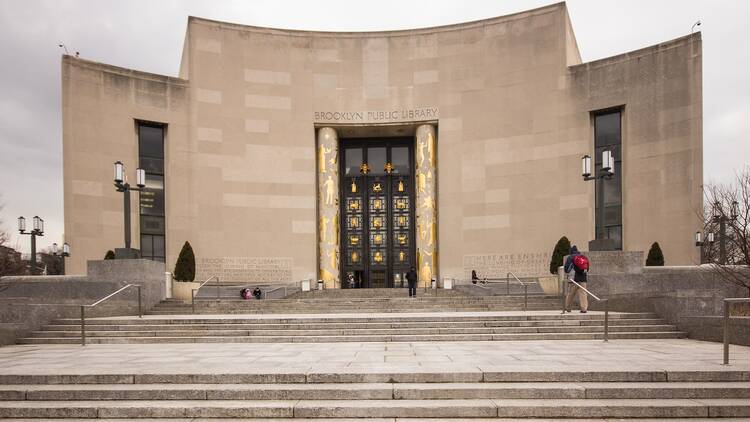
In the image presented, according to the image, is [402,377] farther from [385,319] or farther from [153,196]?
[153,196]

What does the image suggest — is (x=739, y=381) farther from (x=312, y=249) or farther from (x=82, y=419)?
(x=312, y=249)

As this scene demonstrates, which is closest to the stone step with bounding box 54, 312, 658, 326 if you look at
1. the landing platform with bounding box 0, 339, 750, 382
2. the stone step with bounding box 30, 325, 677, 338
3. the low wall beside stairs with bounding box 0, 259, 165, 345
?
the stone step with bounding box 30, 325, 677, 338

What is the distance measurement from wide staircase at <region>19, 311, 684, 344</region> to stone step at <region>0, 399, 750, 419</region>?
16.7ft

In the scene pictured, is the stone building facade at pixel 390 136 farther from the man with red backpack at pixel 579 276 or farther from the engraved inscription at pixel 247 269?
the man with red backpack at pixel 579 276

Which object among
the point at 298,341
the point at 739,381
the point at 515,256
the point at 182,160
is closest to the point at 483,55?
the point at 515,256

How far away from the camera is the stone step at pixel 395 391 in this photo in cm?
670

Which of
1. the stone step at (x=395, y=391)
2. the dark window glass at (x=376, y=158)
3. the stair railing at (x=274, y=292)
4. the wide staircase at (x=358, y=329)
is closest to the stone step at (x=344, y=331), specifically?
the wide staircase at (x=358, y=329)

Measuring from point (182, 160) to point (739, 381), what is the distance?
24483mm

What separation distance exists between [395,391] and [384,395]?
16 centimetres

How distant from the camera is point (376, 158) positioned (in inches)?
1191

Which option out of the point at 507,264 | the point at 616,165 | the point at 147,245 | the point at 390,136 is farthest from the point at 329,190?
the point at 616,165

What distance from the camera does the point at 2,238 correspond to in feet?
73.2

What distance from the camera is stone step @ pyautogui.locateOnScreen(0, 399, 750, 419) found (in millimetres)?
6242

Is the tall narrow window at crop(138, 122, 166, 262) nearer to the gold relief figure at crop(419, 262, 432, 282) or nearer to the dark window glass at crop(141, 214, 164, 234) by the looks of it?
the dark window glass at crop(141, 214, 164, 234)
